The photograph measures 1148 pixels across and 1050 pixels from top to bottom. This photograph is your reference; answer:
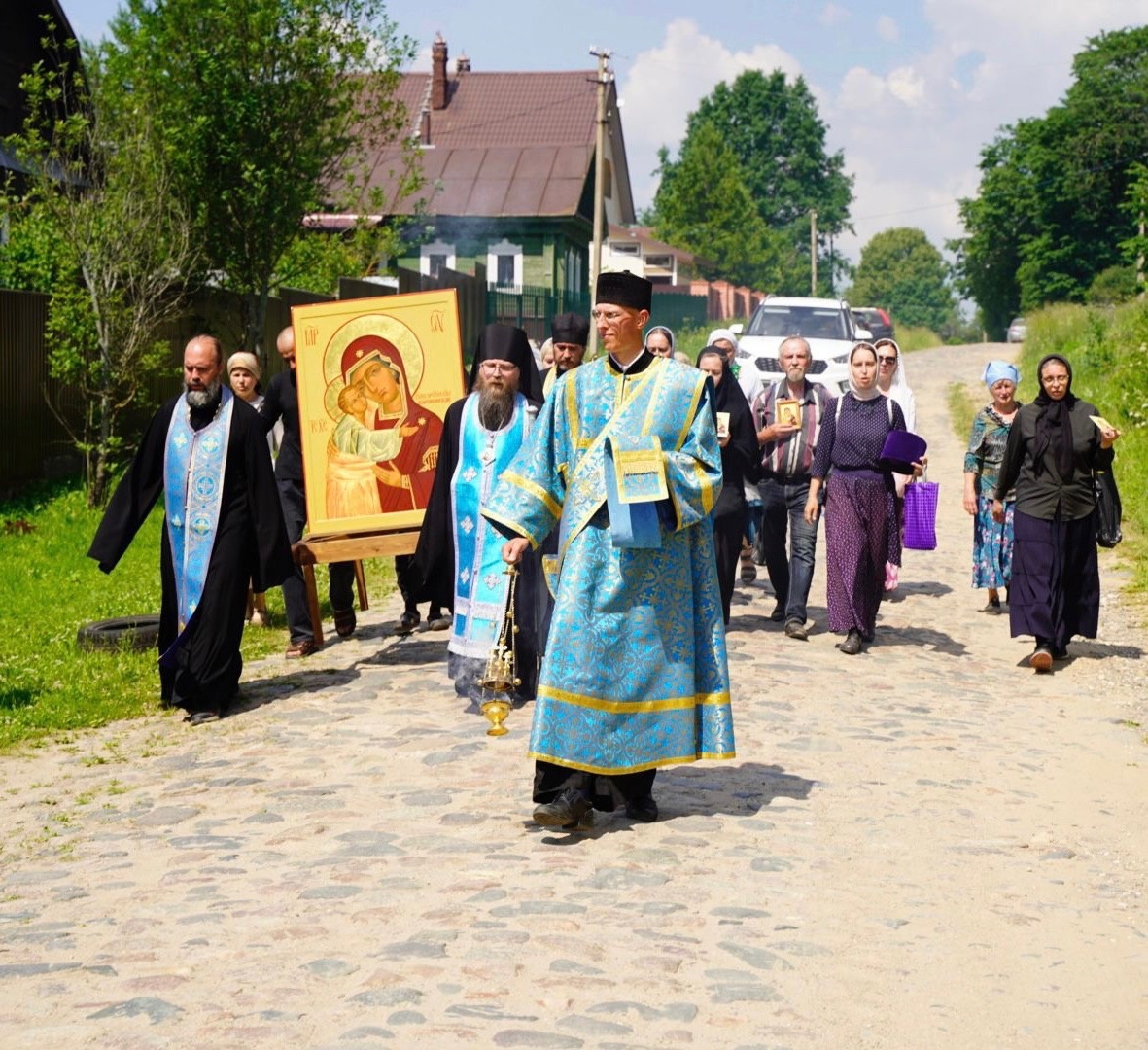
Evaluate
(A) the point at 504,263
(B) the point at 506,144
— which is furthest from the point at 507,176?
(B) the point at 506,144

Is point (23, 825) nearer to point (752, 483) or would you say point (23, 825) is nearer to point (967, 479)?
point (752, 483)

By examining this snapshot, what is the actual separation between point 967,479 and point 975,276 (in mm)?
67289

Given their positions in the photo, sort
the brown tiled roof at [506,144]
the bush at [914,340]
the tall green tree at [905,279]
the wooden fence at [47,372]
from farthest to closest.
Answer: the tall green tree at [905,279]
the bush at [914,340]
the brown tiled roof at [506,144]
the wooden fence at [47,372]

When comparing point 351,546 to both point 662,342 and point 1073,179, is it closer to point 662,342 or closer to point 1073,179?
point 662,342

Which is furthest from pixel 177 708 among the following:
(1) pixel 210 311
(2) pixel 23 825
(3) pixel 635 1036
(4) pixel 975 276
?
(4) pixel 975 276

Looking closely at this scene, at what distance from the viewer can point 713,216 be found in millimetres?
73438

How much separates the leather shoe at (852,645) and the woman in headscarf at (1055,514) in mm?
1008

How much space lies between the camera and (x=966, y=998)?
17.3ft

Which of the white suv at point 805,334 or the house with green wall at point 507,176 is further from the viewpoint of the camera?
the house with green wall at point 507,176

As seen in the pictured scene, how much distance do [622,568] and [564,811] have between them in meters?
0.95

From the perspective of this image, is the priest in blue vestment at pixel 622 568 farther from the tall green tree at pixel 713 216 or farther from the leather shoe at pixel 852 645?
the tall green tree at pixel 713 216

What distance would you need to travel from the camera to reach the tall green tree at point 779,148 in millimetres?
95562

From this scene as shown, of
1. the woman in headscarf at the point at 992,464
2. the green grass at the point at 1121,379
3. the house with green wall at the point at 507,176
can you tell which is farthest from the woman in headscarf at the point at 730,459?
the house with green wall at the point at 507,176

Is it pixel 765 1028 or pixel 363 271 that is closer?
pixel 765 1028
